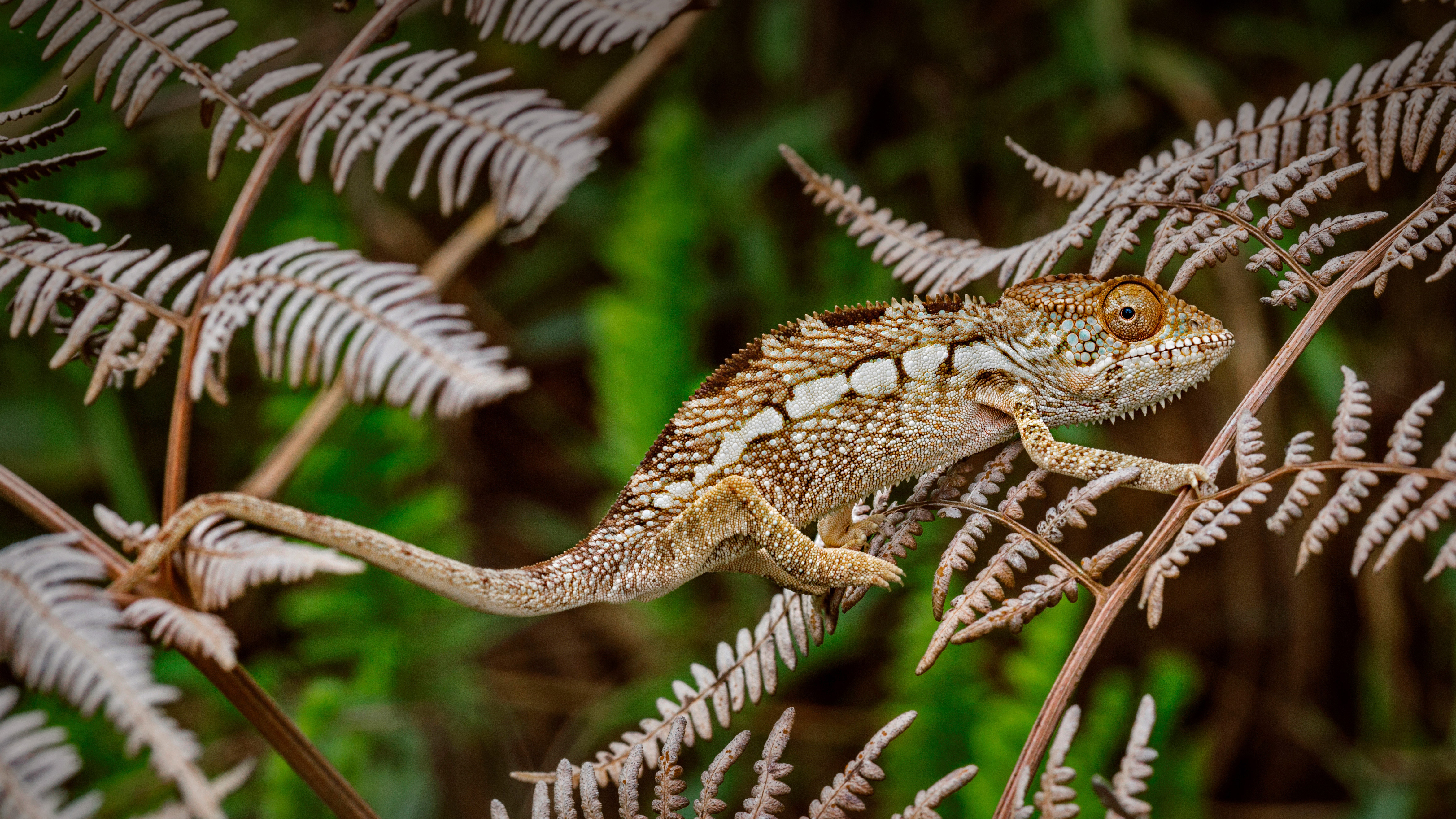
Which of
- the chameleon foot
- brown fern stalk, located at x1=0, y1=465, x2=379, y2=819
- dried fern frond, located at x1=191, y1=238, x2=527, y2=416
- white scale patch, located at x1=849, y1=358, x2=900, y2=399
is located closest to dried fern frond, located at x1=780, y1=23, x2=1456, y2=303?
white scale patch, located at x1=849, y1=358, x2=900, y2=399

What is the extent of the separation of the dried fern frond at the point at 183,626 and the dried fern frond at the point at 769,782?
528mm

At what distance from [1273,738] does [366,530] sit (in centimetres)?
277

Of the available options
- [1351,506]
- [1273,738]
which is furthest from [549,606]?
[1273,738]

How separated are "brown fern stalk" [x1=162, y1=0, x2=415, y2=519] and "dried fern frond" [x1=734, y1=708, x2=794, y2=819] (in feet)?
2.42

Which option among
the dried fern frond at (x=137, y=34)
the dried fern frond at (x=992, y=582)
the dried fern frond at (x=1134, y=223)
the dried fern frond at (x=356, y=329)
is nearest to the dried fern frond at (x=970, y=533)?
the dried fern frond at (x=992, y=582)

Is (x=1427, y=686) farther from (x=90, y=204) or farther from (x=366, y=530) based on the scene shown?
(x=90, y=204)

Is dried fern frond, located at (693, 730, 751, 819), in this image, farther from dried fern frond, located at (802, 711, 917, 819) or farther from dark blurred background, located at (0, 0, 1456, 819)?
dark blurred background, located at (0, 0, 1456, 819)

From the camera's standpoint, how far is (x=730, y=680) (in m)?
1.24

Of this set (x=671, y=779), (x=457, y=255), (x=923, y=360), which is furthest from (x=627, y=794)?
(x=457, y=255)

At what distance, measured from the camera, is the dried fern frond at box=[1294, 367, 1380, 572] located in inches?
36.7

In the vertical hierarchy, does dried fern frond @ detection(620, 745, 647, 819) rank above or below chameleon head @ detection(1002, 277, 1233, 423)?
below

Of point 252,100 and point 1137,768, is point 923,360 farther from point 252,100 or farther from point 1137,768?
point 252,100

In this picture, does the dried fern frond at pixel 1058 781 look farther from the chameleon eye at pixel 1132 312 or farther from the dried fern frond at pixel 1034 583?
the chameleon eye at pixel 1132 312

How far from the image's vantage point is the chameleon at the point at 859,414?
125cm
